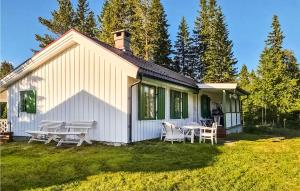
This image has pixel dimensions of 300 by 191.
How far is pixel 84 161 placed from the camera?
8.08 m

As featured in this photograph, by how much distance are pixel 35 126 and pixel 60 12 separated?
93.2ft

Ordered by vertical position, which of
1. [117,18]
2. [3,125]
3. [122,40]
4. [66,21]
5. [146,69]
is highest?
[66,21]

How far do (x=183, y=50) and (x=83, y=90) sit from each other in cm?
2811

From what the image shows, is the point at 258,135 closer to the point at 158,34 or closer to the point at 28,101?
the point at 28,101

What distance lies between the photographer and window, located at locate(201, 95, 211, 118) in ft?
63.0

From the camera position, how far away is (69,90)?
12195 millimetres

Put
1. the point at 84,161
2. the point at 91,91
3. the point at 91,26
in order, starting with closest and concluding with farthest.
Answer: the point at 84,161, the point at 91,91, the point at 91,26

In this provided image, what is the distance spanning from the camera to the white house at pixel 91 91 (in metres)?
11.0

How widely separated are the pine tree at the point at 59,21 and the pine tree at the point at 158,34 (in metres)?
11.0

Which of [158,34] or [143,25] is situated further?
[158,34]

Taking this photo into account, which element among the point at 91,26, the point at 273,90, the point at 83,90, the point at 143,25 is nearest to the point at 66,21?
the point at 91,26

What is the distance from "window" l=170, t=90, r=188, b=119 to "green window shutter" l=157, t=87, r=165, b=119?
993 mm

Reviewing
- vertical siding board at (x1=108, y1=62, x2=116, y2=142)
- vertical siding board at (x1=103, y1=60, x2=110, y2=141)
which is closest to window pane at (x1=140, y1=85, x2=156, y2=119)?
vertical siding board at (x1=108, y1=62, x2=116, y2=142)

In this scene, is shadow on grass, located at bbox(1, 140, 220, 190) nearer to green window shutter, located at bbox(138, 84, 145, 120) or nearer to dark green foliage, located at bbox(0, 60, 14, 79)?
green window shutter, located at bbox(138, 84, 145, 120)
